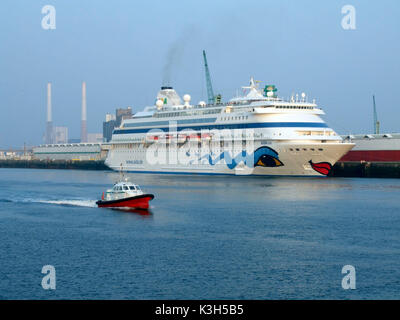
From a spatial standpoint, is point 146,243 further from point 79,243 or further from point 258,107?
point 258,107

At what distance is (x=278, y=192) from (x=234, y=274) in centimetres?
3170

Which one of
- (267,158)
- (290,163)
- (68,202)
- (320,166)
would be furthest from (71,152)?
(68,202)

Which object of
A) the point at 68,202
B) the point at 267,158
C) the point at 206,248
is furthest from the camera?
the point at 267,158

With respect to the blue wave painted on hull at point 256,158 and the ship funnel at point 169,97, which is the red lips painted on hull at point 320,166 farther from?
the ship funnel at point 169,97

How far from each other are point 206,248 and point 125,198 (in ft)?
52.2

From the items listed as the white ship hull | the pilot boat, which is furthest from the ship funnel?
the pilot boat

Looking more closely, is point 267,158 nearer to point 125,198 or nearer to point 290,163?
point 290,163

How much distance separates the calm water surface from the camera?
70.5 ft

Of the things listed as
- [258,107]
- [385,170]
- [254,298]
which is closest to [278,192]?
[258,107]

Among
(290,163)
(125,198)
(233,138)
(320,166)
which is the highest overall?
(233,138)

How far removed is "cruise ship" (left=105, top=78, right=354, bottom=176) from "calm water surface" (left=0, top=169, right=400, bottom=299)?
853 inches

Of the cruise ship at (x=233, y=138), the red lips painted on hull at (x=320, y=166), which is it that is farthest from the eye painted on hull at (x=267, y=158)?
the red lips painted on hull at (x=320, y=166)

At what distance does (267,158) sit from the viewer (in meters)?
72.6

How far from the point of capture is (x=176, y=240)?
30.4 metres
